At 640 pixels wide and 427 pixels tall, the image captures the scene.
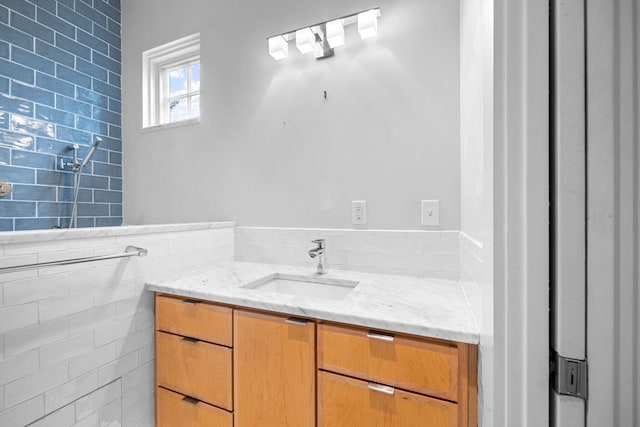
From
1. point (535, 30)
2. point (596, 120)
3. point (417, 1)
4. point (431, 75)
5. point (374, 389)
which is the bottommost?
point (374, 389)

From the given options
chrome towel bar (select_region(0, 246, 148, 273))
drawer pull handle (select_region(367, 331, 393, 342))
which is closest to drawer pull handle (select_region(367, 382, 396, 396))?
drawer pull handle (select_region(367, 331, 393, 342))

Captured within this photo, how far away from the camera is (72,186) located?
1881 mm

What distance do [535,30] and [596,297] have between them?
48 centimetres

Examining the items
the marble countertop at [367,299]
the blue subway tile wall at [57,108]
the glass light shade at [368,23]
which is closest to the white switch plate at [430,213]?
the marble countertop at [367,299]

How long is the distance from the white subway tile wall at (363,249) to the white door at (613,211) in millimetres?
795

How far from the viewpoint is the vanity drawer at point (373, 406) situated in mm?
776

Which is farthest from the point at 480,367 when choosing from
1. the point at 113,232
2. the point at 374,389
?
the point at 113,232

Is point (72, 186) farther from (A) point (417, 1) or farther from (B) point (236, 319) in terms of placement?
(A) point (417, 1)

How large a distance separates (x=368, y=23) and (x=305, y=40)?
0.34 m

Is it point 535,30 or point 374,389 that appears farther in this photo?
point 374,389

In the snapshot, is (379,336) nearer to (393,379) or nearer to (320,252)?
(393,379)

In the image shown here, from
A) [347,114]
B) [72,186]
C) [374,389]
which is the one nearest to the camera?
[374,389]

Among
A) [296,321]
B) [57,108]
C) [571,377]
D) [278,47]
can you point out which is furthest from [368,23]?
[57,108]

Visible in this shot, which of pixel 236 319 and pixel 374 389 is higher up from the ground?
pixel 236 319
